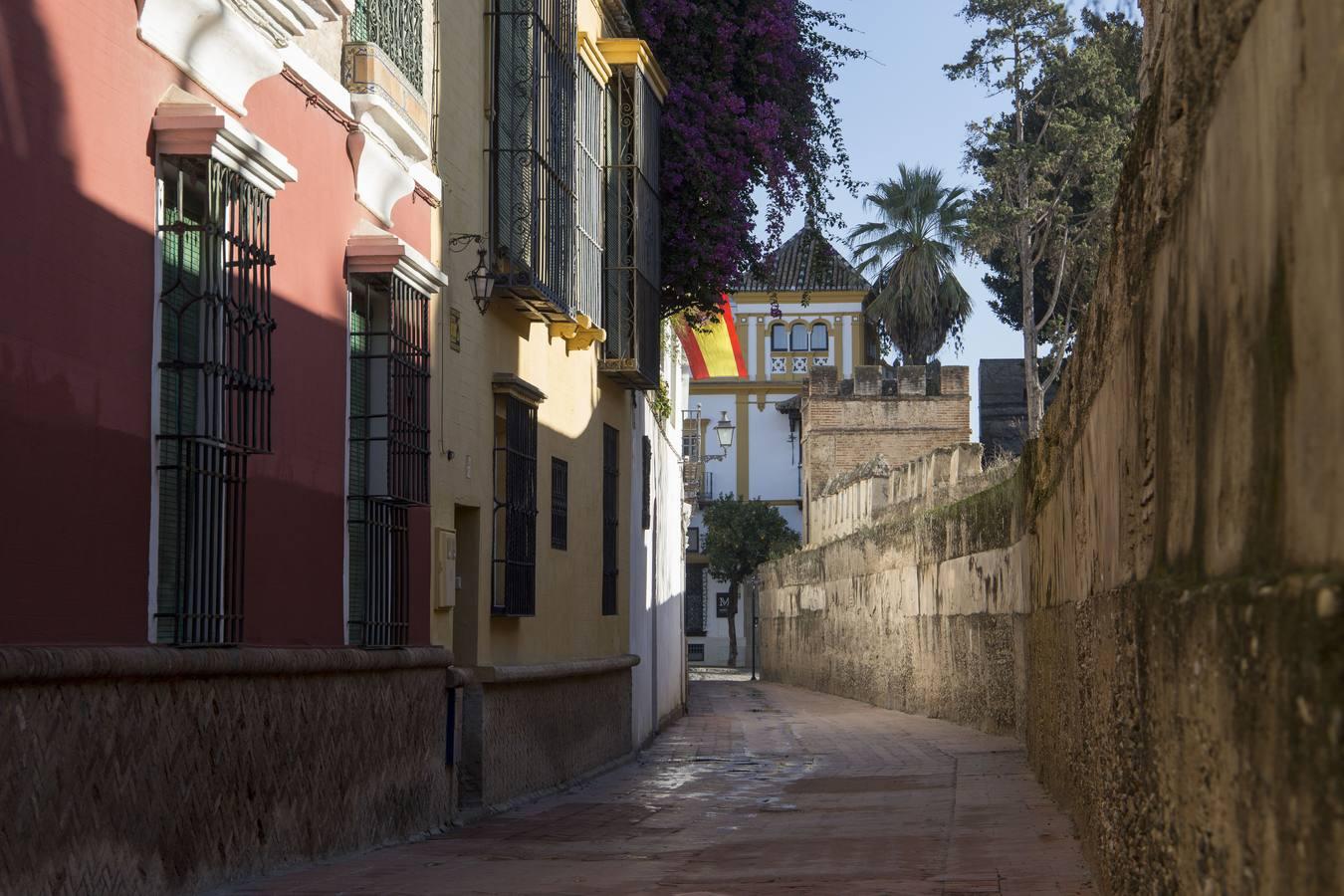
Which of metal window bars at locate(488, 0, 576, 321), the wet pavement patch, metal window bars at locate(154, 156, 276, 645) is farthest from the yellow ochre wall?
metal window bars at locate(154, 156, 276, 645)

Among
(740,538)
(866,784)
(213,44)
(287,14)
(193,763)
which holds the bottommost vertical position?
(866,784)

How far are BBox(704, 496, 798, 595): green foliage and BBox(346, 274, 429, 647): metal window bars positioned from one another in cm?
4567

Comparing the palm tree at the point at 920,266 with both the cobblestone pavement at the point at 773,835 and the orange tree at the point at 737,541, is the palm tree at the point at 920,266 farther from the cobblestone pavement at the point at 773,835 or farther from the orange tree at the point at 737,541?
the cobblestone pavement at the point at 773,835

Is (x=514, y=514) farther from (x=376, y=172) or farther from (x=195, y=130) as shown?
(x=195, y=130)

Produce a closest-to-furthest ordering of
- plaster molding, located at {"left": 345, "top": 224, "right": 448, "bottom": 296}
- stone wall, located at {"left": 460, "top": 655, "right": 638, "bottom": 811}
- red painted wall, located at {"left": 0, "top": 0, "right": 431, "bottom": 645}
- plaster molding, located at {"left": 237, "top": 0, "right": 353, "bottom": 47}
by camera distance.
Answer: red painted wall, located at {"left": 0, "top": 0, "right": 431, "bottom": 645} → plaster molding, located at {"left": 237, "top": 0, "right": 353, "bottom": 47} → plaster molding, located at {"left": 345, "top": 224, "right": 448, "bottom": 296} → stone wall, located at {"left": 460, "top": 655, "right": 638, "bottom": 811}

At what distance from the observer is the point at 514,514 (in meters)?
13.2

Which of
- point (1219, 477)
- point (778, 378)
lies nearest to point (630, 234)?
point (1219, 477)

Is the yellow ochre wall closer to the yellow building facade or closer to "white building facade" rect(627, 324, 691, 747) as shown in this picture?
the yellow building facade

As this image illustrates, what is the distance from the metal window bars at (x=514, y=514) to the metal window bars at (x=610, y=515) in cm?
366

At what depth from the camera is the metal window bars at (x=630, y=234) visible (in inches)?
663

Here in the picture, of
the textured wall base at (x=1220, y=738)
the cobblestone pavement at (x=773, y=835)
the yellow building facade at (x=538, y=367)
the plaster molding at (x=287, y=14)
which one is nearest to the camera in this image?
the textured wall base at (x=1220, y=738)

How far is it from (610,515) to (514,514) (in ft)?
15.3

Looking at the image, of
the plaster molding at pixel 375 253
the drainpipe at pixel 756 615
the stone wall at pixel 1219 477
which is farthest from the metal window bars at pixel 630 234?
the drainpipe at pixel 756 615

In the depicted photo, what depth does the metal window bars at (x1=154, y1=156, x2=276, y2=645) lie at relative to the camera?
720cm
